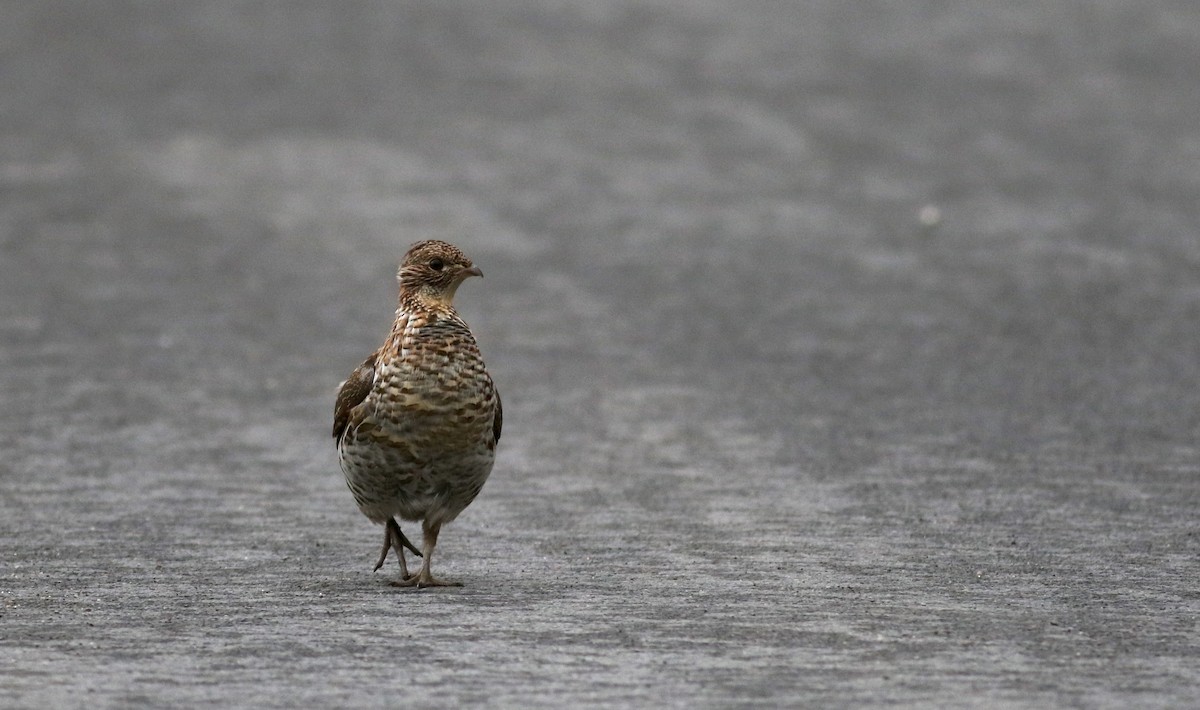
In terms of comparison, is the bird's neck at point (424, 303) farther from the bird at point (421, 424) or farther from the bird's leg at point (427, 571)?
the bird's leg at point (427, 571)

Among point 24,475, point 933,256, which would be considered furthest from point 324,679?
point 933,256

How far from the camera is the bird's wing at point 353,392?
8914 mm

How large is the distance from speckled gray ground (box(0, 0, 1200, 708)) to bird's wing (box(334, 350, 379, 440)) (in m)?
0.79

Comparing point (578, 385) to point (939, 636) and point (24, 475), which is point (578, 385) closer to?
point (24, 475)

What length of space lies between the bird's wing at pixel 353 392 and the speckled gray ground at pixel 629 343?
2.59 feet

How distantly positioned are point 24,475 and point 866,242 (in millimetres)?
10631

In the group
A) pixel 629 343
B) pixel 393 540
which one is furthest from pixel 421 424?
pixel 629 343

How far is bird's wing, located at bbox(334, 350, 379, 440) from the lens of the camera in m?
8.91

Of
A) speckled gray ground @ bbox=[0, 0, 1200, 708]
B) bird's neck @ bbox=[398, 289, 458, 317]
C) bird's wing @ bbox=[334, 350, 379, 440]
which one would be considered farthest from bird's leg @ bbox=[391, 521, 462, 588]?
Result: bird's neck @ bbox=[398, 289, 458, 317]

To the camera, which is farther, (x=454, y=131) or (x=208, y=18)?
(x=208, y=18)

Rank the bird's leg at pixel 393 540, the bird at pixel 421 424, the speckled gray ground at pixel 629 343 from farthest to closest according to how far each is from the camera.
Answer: the bird's leg at pixel 393 540
the bird at pixel 421 424
the speckled gray ground at pixel 629 343

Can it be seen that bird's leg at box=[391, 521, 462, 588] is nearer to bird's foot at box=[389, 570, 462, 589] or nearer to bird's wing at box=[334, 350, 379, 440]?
bird's foot at box=[389, 570, 462, 589]

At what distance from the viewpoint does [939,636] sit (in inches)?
297

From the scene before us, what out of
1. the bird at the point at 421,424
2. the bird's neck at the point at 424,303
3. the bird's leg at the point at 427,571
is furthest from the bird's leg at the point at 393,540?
the bird's neck at the point at 424,303
